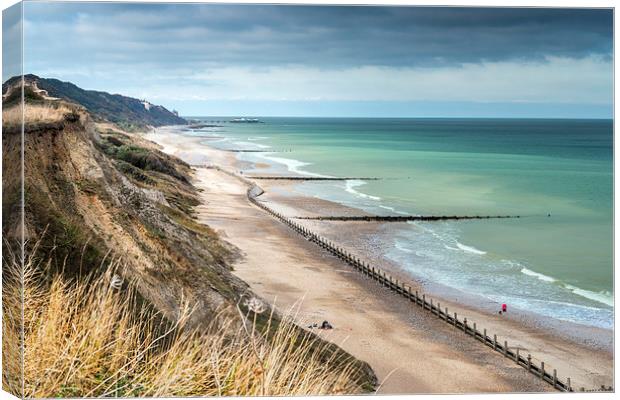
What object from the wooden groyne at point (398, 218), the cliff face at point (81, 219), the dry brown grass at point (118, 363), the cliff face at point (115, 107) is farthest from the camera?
the cliff face at point (115, 107)

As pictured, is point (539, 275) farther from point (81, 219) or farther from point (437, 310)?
point (81, 219)

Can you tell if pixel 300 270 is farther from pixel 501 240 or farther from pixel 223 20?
pixel 223 20

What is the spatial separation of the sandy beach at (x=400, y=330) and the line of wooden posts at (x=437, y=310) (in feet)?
0.69

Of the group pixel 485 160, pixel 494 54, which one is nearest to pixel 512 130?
pixel 485 160

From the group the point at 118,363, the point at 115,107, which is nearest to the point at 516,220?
the point at 118,363

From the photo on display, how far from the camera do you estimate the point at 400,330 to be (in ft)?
68.2

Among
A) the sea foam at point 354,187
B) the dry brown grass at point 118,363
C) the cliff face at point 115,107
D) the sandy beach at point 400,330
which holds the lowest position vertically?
the sandy beach at point 400,330

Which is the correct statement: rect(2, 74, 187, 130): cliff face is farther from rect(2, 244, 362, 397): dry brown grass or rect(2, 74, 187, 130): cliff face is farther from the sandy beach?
rect(2, 244, 362, 397): dry brown grass

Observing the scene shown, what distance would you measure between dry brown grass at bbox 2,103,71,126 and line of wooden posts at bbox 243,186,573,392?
36.7 ft

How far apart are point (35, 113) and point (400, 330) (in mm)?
12385

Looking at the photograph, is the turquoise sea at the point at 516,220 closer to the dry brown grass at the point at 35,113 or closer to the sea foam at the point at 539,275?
the sea foam at the point at 539,275

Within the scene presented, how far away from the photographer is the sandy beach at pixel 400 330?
16.4 meters

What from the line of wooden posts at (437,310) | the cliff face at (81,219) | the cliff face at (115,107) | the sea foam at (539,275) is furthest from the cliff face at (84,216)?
the cliff face at (115,107)

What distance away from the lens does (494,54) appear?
15070 millimetres
